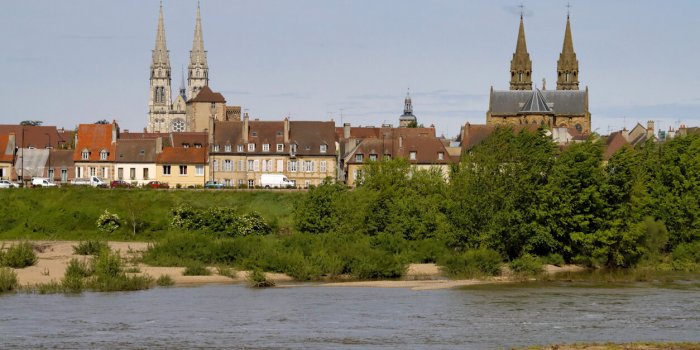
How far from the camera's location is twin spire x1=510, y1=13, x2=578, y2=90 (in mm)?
159250

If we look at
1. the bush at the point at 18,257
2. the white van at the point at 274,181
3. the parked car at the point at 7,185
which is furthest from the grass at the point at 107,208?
the bush at the point at 18,257

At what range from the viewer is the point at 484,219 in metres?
61.0

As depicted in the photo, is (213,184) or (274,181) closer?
(213,184)

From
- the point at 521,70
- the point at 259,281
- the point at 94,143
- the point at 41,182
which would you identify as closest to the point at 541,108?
the point at 521,70

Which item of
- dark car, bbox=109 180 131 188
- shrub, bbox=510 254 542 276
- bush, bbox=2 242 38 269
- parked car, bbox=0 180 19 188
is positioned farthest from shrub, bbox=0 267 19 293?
dark car, bbox=109 180 131 188

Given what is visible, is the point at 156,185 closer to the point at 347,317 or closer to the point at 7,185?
the point at 7,185

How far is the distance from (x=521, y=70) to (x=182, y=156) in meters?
71.8

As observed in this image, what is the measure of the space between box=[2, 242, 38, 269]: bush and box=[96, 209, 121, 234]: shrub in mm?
16756

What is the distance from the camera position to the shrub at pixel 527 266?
57281mm

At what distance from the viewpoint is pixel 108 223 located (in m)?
75.0

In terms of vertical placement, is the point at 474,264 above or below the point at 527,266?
above

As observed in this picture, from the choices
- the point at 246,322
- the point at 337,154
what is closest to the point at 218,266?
the point at 246,322

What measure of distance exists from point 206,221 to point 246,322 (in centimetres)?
3028

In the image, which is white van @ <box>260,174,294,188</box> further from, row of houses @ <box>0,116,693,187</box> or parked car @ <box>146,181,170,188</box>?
parked car @ <box>146,181,170,188</box>
